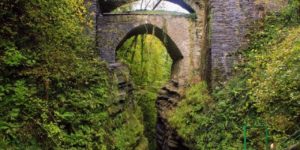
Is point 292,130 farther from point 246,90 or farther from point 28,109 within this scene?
point 28,109

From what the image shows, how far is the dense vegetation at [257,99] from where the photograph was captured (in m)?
A: 7.10

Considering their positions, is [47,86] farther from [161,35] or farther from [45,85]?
[161,35]

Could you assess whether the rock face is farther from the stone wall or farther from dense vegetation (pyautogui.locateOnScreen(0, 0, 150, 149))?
dense vegetation (pyautogui.locateOnScreen(0, 0, 150, 149))

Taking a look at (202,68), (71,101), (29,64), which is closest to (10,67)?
(29,64)

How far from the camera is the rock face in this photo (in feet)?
38.3

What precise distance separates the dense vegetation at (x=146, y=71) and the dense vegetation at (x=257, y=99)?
15.9 ft

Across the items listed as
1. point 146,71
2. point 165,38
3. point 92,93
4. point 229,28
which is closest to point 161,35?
point 165,38

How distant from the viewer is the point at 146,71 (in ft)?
59.1

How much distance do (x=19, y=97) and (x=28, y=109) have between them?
Result: 0.86ft

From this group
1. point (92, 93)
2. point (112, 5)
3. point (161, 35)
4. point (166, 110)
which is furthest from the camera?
point (112, 5)

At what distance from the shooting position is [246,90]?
912 centimetres

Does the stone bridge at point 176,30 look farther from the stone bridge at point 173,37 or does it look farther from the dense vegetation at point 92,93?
the dense vegetation at point 92,93

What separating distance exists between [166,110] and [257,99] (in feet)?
17.4

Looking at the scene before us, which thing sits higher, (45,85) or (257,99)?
(45,85)
